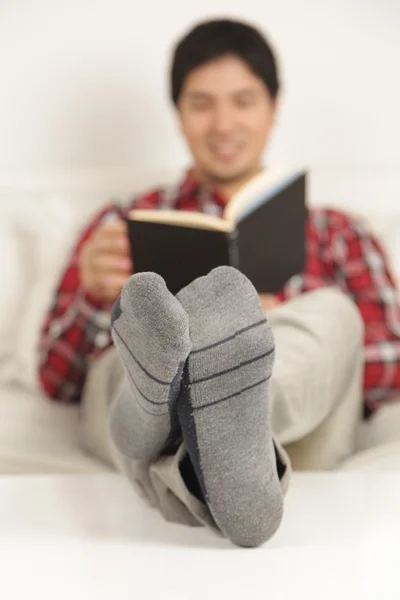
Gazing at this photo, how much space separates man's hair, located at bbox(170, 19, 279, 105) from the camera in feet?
4.02

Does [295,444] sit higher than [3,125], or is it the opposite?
[3,125]

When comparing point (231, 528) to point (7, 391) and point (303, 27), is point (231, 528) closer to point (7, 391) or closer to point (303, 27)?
point (7, 391)

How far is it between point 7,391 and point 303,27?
3.41 feet

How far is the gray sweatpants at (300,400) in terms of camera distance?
2.37ft

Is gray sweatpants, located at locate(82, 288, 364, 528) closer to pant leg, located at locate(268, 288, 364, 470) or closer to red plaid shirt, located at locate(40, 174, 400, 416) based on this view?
pant leg, located at locate(268, 288, 364, 470)

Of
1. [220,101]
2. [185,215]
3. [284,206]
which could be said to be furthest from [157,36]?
[185,215]

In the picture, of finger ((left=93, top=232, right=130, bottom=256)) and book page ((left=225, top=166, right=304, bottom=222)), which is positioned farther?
finger ((left=93, top=232, right=130, bottom=256))

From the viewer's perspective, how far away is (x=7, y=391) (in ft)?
3.99

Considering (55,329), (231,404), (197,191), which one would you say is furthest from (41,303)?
(231,404)

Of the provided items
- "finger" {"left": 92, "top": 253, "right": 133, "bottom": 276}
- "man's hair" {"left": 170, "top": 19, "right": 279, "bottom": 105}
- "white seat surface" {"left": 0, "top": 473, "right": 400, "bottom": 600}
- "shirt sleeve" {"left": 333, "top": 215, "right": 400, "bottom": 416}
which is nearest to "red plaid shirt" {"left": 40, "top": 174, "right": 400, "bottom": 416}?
"shirt sleeve" {"left": 333, "top": 215, "right": 400, "bottom": 416}

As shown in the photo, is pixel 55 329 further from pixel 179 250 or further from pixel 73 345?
pixel 179 250

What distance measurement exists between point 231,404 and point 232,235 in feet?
0.93

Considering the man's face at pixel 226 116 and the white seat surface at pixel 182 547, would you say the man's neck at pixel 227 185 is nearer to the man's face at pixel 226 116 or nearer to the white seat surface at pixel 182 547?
the man's face at pixel 226 116

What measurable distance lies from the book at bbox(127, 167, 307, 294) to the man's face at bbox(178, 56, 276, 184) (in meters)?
0.22
